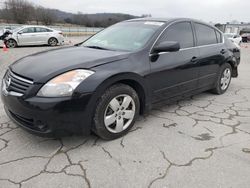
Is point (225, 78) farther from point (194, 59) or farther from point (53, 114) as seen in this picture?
point (53, 114)

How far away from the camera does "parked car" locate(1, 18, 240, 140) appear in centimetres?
251

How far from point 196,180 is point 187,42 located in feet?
7.80

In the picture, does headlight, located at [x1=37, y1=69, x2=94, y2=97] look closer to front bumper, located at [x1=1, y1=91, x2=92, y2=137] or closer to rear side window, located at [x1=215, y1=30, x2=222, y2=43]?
front bumper, located at [x1=1, y1=91, x2=92, y2=137]

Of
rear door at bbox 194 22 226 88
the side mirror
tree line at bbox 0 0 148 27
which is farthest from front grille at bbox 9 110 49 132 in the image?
tree line at bbox 0 0 148 27

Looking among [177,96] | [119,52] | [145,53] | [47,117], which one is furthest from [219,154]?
[47,117]

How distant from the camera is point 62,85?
249 cm

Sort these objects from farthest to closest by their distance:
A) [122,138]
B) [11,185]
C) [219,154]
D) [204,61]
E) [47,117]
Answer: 1. [204,61]
2. [122,138]
3. [219,154]
4. [47,117]
5. [11,185]

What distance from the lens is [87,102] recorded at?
8.41 ft

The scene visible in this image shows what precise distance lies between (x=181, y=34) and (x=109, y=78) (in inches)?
69.0

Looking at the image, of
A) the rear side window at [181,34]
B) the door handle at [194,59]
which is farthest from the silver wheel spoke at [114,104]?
the door handle at [194,59]

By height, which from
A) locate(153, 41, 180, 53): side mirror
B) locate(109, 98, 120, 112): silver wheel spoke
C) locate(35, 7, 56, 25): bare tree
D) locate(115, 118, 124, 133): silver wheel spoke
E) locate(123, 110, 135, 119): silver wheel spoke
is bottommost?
locate(115, 118, 124, 133): silver wheel spoke

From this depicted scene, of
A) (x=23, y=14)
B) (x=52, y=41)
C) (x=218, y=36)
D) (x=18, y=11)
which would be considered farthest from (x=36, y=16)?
(x=218, y=36)

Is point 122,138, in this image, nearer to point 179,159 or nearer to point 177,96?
point 179,159

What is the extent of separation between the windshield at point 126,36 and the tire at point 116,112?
2.28 feet
